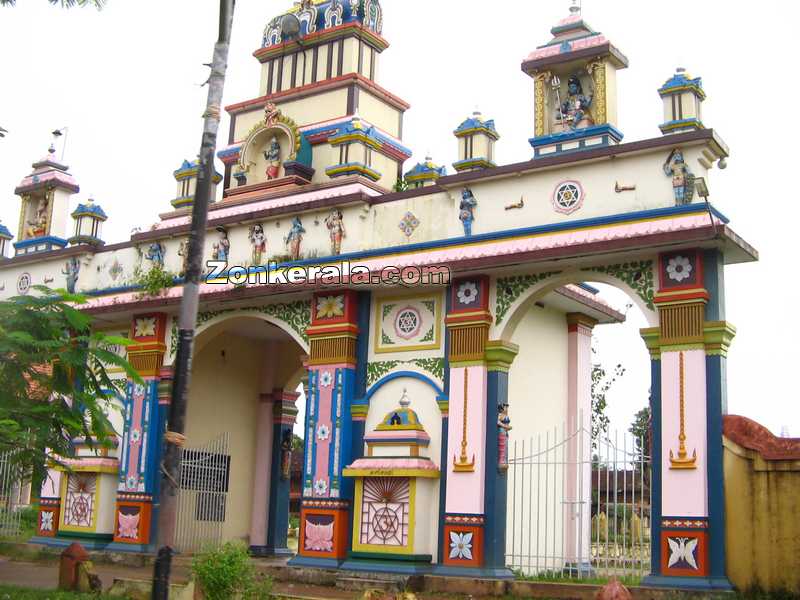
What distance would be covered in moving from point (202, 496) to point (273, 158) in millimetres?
6376

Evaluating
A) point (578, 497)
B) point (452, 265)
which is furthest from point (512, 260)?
point (578, 497)

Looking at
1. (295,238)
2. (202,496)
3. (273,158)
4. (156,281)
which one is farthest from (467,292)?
(202,496)

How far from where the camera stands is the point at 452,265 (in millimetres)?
14812

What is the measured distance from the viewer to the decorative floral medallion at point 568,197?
46.6ft

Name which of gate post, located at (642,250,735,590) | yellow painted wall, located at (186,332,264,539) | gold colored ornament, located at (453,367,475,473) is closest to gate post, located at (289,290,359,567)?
gold colored ornament, located at (453,367,475,473)

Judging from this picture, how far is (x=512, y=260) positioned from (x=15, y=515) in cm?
1256

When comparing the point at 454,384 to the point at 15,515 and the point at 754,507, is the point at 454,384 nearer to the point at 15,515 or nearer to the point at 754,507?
the point at 754,507

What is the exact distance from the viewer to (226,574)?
10641mm

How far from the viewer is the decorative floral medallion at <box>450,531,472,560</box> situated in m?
14.2

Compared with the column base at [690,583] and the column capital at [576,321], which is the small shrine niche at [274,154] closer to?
the column capital at [576,321]

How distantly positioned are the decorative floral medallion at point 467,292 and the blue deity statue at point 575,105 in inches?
105

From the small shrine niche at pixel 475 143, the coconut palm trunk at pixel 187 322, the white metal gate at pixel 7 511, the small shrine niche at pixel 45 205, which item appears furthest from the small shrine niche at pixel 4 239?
the coconut palm trunk at pixel 187 322

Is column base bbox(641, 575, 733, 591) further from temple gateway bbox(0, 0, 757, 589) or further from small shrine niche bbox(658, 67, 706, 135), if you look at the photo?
small shrine niche bbox(658, 67, 706, 135)

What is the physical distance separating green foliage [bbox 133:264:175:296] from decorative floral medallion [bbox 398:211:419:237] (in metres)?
4.73
